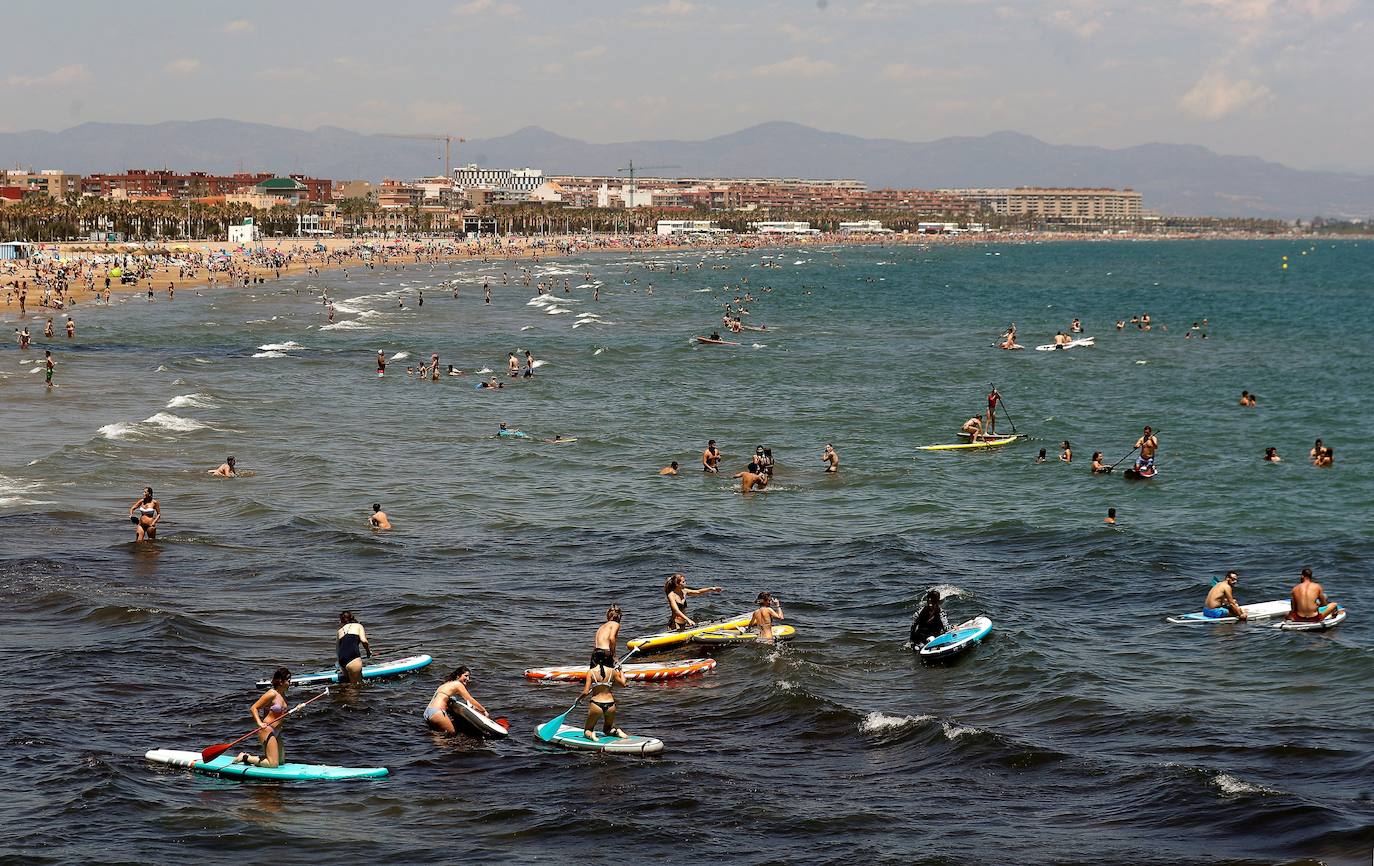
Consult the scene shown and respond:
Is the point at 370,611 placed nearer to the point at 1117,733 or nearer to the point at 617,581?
the point at 617,581

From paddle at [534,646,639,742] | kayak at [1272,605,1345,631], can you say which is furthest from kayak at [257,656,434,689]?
kayak at [1272,605,1345,631]

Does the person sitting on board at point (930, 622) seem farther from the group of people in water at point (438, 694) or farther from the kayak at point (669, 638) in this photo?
the kayak at point (669, 638)

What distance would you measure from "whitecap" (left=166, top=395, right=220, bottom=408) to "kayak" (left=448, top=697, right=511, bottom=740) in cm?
3674

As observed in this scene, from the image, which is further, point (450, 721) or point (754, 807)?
point (450, 721)

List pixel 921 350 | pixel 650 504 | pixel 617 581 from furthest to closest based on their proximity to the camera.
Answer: pixel 921 350 < pixel 650 504 < pixel 617 581

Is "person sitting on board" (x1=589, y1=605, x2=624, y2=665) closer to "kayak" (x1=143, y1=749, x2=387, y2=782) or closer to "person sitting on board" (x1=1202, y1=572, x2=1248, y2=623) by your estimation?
"kayak" (x1=143, y1=749, x2=387, y2=782)

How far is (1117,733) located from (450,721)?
9624 millimetres

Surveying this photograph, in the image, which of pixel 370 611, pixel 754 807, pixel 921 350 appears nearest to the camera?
pixel 754 807

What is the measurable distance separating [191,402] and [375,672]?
3494 centimetres

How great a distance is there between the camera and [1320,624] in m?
25.6

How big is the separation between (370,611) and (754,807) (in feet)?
37.2

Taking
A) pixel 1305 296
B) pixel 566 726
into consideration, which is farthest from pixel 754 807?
pixel 1305 296

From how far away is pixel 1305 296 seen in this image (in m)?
144

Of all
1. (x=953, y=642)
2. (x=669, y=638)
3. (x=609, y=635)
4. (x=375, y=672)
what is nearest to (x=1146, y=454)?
(x=953, y=642)
